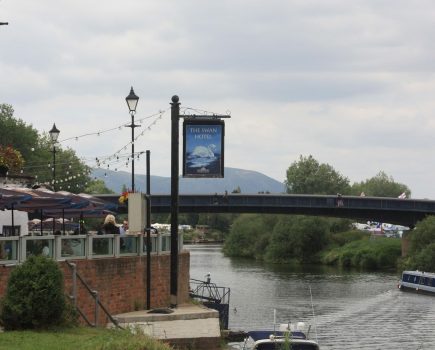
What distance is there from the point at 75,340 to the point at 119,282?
30.0ft

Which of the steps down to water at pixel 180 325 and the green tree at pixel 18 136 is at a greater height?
the green tree at pixel 18 136

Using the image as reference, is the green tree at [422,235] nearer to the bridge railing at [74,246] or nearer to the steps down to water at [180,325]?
the bridge railing at [74,246]

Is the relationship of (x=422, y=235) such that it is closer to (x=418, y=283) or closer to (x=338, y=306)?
(x=418, y=283)

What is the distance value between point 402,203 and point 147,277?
263 ft

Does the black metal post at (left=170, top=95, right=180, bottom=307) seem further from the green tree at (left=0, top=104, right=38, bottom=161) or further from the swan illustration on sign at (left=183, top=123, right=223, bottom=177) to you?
the green tree at (left=0, top=104, right=38, bottom=161)

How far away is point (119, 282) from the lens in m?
27.7

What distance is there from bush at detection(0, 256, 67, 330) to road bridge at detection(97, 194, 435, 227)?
258 feet

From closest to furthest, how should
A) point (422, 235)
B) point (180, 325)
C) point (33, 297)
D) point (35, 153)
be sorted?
point (33, 297), point (180, 325), point (422, 235), point (35, 153)

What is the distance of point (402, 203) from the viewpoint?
106m

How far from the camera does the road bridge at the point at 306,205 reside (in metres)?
101

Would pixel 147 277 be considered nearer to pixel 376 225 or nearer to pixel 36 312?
pixel 36 312

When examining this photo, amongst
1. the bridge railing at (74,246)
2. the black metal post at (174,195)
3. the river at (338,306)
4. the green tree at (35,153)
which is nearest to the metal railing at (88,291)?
the bridge railing at (74,246)

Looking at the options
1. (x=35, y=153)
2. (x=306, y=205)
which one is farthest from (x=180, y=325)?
(x=35, y=153)

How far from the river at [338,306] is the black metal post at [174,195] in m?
14.7
